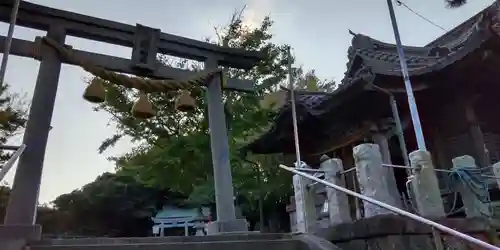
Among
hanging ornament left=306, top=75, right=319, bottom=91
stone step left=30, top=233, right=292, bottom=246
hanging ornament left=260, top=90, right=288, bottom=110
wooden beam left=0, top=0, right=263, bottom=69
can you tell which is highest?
hanging ornament left=306, top=75, right=319, bottom=91

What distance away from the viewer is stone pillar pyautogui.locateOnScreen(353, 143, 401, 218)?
3.52 meters

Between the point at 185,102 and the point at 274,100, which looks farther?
the point at 274,100

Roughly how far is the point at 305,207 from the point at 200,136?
25.0ft

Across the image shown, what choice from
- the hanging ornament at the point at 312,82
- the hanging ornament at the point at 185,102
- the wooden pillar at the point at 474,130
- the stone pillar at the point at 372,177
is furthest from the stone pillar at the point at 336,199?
the hanging ornament at the point at 312,82

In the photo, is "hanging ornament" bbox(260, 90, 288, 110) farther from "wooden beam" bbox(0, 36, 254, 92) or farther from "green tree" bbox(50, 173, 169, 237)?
"green tree" bbox(50, 173, 169, 237)

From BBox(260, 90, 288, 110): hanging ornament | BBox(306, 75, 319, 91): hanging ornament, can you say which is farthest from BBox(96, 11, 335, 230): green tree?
BBox(306, 75, 319, 91): hanging ornament

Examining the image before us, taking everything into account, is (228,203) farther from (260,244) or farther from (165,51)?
(165,51)

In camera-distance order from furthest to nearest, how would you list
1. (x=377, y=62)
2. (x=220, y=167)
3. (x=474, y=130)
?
1. (x=377, y=62)
2. (x=474, y=130)
3. (x=220, y=167)

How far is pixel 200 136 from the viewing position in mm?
11422

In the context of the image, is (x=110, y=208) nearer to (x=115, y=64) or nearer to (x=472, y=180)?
(x=115, y=64)

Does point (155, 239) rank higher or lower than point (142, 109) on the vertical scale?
lower

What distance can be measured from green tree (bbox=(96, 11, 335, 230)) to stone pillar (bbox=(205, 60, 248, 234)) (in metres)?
4.94

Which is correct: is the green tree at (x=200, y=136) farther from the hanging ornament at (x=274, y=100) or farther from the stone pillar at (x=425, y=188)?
the stone pillar at (x=425, y=188)

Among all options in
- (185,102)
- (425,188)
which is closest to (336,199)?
(425,188)
